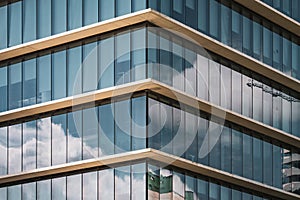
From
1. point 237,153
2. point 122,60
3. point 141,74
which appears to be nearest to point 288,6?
point 237,153

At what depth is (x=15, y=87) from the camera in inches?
2111

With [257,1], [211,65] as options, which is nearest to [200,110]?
[211,65]

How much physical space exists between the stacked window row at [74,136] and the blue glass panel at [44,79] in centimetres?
104

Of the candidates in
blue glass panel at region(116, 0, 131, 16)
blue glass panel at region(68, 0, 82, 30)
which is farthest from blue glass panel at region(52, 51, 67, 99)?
blue glass panel at region(116, 0, 131, 16)

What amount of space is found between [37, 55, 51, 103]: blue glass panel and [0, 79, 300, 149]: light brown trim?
21.6 inches

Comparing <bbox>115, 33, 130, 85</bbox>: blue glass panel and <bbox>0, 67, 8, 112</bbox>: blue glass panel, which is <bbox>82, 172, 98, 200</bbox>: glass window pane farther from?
<bbox>0, 67, 8, 112</bbox>: blue glass panel

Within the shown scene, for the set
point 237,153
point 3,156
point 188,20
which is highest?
point 188,20

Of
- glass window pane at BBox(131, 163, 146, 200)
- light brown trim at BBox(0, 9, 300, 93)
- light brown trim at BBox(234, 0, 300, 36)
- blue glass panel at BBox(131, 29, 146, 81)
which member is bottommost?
glass window pane at BBox(131, 163, 146, 200)

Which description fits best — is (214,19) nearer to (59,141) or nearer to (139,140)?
(139,140)

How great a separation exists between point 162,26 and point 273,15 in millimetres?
9207

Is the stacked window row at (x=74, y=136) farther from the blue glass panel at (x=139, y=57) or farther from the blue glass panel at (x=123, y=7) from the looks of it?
the blue glass panel at (x=123, y=7)

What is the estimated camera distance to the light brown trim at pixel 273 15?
54.3 meters

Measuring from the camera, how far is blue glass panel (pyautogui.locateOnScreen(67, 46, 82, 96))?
5053 centimetres

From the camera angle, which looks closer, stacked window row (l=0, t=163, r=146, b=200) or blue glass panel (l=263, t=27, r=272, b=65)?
stacked window row (l=0, t=163, r=146, b=200)
